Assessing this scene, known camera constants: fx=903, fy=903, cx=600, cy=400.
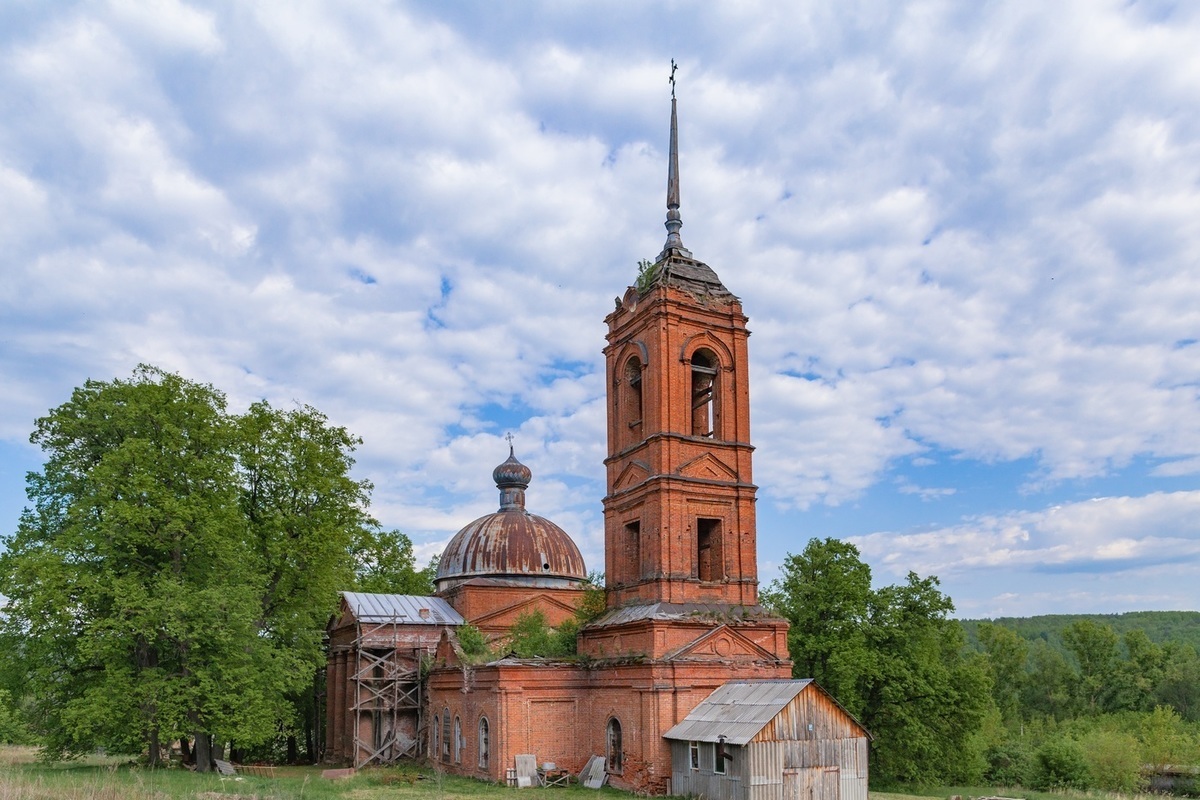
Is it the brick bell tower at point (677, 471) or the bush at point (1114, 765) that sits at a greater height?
the brick bell tower at point (677, 471)

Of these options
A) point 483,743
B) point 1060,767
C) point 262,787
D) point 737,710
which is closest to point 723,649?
point 737,710

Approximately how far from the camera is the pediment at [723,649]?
2405 cm

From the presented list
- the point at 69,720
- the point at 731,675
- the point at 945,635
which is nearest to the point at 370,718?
the point at 69,720

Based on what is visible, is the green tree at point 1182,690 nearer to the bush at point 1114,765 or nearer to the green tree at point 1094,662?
the green tree at point 1094,662

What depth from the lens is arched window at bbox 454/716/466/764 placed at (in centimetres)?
2847

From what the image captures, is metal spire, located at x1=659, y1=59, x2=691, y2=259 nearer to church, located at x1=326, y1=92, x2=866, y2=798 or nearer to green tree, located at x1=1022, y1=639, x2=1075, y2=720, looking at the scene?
church, located at x1=326, y1=92, x2=866, y2=798

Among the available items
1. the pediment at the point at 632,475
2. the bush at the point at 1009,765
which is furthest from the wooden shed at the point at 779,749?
the bush at the point at 1009,765

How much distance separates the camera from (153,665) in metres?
27.7

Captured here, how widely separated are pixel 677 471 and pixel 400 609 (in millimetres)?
15056

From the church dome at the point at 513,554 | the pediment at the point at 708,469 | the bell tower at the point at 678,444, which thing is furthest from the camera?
the church dome at the point at 513,554

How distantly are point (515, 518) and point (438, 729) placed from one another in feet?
34.6

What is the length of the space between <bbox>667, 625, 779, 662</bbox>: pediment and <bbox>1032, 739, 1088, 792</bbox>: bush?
18.3 meters

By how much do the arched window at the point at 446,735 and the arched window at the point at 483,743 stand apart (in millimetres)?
3060

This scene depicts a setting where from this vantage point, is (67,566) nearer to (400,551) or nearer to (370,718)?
(370,718)
